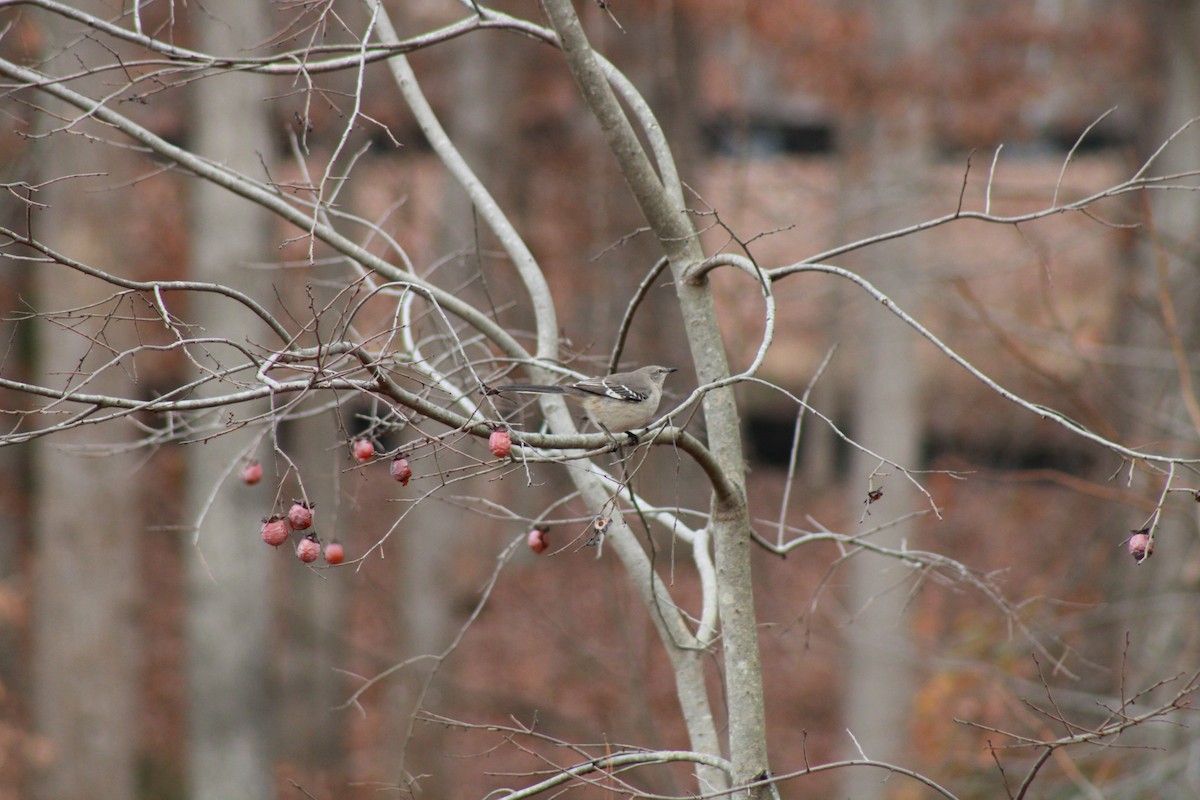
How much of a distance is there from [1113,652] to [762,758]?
275 inches

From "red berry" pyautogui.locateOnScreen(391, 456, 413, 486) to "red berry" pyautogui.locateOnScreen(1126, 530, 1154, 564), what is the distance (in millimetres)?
2153

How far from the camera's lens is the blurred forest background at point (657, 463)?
858cm

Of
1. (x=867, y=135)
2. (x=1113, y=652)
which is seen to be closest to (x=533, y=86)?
(x=867, y=135)

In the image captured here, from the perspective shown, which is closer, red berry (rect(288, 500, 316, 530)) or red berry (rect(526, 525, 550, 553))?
red berry (rect(288, 500, 316, 530))

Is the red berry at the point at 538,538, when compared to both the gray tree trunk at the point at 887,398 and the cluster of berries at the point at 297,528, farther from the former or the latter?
the gray tree trunk at the point at 887,398

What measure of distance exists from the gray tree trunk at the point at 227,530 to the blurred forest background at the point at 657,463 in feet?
0.13

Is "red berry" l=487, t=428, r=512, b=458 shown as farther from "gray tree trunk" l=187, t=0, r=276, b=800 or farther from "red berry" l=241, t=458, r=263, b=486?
"gray tree trunk" l=187, t=0, r=276, b=800

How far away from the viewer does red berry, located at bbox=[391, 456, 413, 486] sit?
3186mm

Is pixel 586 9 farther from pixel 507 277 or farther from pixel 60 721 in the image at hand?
pixel 60 721

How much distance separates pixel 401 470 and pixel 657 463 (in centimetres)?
989

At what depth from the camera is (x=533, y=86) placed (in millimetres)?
15000

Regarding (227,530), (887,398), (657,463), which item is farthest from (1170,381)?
(227,530)

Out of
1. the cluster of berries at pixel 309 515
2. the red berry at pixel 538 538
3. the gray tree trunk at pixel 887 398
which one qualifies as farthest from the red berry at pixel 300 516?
the gray tree trunk at pixel 887 398

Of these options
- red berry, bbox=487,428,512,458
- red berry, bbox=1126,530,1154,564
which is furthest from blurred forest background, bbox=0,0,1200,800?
red berry, bbox=487,428,512,458
